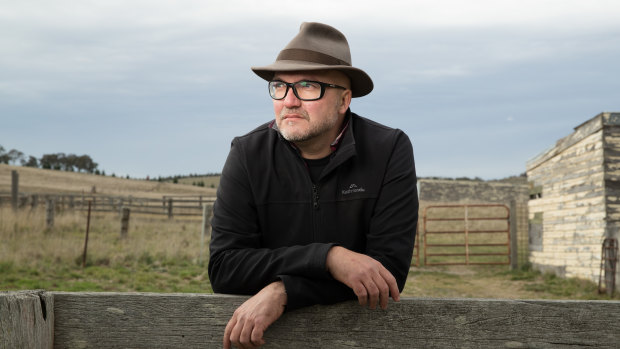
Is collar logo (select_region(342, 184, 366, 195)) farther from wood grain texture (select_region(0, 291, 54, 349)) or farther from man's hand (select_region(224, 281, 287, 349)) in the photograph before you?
wood grain texture (select_region(0, 291, 54, 349))

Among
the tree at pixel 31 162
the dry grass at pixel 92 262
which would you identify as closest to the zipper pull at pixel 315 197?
the dry grass at pixel 92 262

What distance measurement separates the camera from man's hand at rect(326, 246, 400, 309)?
191cm

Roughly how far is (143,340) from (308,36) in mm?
1407

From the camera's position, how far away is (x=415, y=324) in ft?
6.37

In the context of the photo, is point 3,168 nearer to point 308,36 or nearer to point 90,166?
point 90,166

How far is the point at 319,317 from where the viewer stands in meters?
1.95

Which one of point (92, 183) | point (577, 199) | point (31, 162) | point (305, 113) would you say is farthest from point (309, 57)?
point (31, 162)

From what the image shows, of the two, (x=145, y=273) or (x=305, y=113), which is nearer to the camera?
(x=305, y=113)

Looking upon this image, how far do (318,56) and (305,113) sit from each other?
0.87ft

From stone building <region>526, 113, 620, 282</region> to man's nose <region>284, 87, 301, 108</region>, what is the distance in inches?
452

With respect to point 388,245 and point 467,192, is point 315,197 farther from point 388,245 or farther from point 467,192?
point 467,192

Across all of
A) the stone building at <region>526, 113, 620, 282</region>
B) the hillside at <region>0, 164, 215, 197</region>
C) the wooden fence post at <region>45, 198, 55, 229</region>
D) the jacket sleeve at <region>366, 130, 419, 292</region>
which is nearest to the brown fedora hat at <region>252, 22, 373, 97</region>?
the jacket sleeve at <region>366, 130, 419, 292</region>

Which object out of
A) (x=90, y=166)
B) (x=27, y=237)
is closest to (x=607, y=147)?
(x=27, y=237)

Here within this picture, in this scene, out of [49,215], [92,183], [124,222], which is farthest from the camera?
[92,183]
